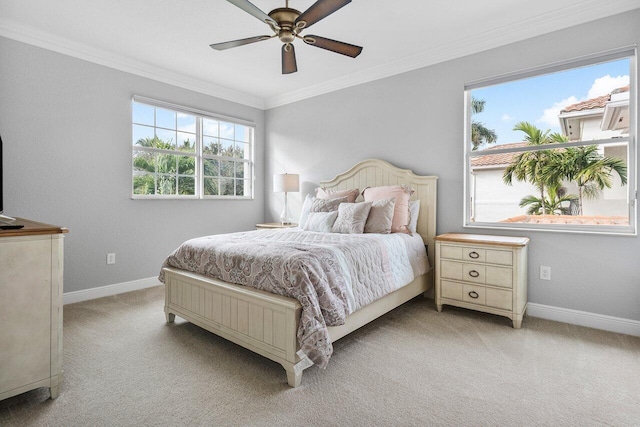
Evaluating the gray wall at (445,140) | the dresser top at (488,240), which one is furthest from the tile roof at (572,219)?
the dresser top at (488,240)

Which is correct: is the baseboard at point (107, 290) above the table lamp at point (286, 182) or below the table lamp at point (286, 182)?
below

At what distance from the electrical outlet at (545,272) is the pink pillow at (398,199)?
1.16 metres

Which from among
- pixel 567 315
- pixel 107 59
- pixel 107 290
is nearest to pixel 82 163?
pixel 107 59

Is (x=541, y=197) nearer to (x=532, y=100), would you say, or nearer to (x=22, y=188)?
(x=532, y=100)

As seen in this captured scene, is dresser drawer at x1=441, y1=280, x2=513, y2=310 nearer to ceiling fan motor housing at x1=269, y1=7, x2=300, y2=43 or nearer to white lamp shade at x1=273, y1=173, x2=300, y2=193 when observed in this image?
white lamp shade at x1=273, y1=173, x2=300, y2=193

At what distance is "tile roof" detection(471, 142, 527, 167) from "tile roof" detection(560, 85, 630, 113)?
422 millimetres

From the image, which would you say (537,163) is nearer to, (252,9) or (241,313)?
(252,9)

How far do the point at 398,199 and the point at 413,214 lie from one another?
0.22m

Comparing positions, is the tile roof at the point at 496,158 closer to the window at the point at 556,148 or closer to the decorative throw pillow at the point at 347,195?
the window at the point at 556,148

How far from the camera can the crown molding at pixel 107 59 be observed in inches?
116

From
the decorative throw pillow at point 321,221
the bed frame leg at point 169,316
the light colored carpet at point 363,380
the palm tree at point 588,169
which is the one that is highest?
the palm tree at point 588,169

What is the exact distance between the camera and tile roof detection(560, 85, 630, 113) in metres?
2.67

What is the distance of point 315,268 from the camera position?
1997mm

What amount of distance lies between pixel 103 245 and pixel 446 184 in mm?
3618
